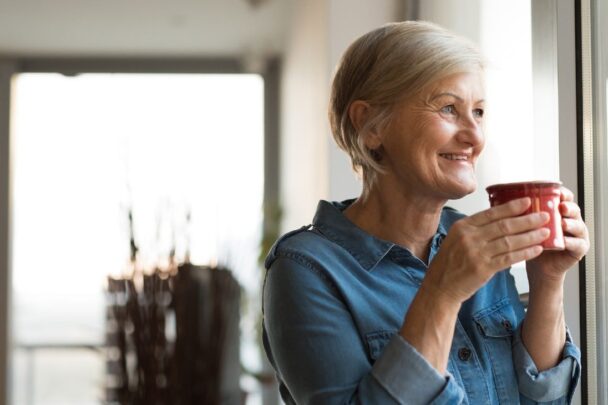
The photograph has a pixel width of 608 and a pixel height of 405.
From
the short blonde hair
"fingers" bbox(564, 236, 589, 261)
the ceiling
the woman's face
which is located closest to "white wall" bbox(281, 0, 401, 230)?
the ceiling

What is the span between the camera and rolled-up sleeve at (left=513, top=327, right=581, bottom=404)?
3.93 ft

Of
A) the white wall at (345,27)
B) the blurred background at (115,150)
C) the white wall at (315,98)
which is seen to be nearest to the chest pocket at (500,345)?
the white wall at (315,98)

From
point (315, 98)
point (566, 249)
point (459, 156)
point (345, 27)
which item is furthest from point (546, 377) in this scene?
point (315, 98)

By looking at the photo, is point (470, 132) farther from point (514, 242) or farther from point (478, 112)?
point (514, 242)

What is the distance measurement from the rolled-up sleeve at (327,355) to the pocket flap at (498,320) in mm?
159

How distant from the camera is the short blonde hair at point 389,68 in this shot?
119 centimetres

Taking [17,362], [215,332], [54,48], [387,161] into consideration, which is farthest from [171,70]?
[387,161]

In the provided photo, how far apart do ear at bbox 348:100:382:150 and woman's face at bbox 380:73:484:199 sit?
0.24 feet

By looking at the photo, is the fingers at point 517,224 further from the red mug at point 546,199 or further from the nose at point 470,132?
the nose at point 470,132

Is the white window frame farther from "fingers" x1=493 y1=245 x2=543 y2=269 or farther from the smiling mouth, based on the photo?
"fingers" x1=493 y1=245 x2=543 y2=269

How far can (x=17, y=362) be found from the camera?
6.66 meters

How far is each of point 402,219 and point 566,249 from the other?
0.24 meters

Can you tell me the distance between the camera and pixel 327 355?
112cm

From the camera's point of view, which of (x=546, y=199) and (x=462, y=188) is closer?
(x=546, y=199)
